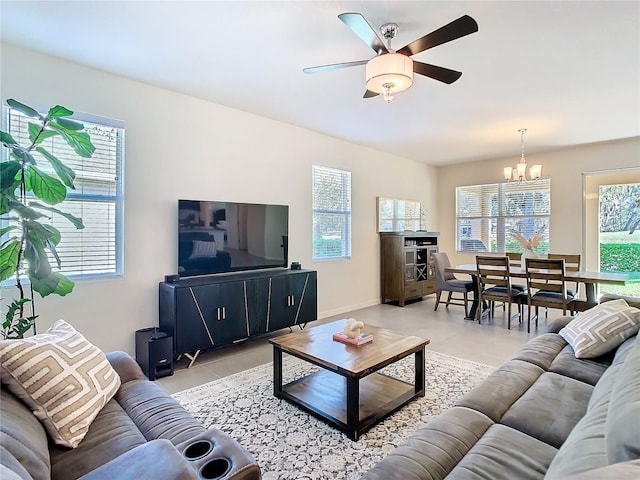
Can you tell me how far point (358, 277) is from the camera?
5668 mm

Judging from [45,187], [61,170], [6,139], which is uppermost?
→ [6,139]

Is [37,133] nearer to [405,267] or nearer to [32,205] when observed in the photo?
[32,205]

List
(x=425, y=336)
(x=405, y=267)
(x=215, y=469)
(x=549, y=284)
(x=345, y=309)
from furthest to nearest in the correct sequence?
(x=405, y=267) < (x=345, y=309) < (x=549, y=284) < (x=425, y=336) < (x=215, y=469)

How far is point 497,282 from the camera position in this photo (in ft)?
15.1

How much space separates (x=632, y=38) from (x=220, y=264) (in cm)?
404

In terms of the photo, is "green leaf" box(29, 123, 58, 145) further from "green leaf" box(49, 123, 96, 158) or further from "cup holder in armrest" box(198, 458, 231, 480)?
"cup holder in armrest" box(198, 458, 231, 480)

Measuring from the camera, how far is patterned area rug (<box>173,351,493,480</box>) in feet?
6.10

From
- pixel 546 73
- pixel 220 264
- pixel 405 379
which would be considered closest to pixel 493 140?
pixel 546 73

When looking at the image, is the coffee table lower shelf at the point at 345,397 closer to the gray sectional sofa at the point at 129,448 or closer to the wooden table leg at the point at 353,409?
the wooden table leg at the point at 353,409

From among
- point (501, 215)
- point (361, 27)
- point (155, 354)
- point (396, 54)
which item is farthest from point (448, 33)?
point (501, 215)

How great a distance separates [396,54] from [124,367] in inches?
98.0

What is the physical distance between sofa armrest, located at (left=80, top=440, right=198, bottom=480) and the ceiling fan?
2105 mm

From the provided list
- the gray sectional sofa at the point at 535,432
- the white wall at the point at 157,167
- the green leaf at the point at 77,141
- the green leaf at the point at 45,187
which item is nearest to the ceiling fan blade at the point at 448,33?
the gray sectional sofa at the point at 535,432

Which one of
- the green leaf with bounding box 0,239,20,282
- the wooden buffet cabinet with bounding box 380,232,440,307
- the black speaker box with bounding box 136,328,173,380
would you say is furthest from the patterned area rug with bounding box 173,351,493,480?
the wooden buffet cabinet with bounding box 380,232,440,307
